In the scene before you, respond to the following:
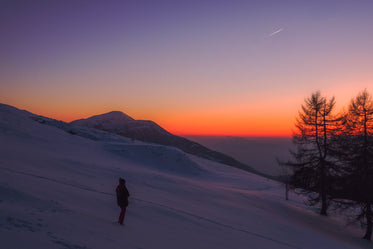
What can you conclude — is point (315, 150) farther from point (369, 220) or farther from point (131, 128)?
point (131, 128)

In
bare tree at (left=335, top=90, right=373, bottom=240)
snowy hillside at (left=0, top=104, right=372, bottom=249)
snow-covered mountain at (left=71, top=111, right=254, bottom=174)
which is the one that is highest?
snow-covered mountain at (left=71, top=111, right=254, bottom=174)

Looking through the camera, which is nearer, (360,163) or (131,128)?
(360,163)

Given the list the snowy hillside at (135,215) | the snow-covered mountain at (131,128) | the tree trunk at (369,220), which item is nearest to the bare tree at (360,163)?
the tree trunk at (369,220)

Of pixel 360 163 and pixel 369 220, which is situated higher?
pixel 360 163

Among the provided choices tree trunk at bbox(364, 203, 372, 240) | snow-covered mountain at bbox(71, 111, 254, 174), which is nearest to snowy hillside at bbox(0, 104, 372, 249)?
tree trunk at bbox(364, 203, 372, 240)

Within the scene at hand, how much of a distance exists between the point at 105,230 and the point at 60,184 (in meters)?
5.46

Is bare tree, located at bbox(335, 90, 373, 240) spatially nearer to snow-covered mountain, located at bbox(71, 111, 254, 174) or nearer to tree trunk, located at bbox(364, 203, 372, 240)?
tree trunk, located at bbox(364, 203, 372, 240)

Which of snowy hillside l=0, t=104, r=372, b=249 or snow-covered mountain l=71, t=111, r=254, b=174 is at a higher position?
snow-covered mountain l=71, t=111, r=254, b=174

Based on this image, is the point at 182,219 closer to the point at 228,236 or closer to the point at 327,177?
the point at 228,236

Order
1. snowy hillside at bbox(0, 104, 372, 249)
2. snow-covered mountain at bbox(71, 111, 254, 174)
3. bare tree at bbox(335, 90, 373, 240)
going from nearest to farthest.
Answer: snowy hillside at bbox(0, 104, 372, 249) → bare tree at bbox(335, 90, 373, 240) → snow-covered mountain at bbox(71, 111, 254, 174)

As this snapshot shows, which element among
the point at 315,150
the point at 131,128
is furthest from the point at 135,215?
the point at 131,128

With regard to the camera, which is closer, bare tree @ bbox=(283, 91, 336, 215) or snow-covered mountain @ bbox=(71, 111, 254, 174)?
bare tree @ bbox=(283, 91, 336, 215)

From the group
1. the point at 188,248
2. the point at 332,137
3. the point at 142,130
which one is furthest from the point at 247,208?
the point at 142,130

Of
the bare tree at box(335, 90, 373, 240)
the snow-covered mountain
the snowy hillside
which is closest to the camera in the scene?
the snowy hillside
